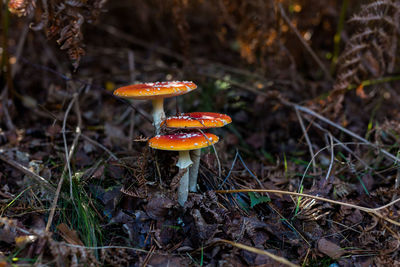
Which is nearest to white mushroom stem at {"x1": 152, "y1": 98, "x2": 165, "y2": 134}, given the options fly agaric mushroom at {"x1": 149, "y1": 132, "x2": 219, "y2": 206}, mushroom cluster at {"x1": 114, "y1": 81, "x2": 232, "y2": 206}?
mushroom cluster at {"x1": 114, "y1": 81, "x2": 232, "y2": 206}

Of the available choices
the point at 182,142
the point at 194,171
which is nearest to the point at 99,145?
the point at 194,171


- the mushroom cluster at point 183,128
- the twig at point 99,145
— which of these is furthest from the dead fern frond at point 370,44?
the twig at point 99,145

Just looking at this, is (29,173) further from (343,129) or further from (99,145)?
(343,129)

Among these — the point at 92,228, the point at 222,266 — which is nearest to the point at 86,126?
the point at 92,228

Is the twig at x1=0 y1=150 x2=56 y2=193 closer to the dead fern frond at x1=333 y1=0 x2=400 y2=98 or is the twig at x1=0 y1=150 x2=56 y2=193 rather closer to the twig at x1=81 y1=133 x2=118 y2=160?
the twig at x1=81 y1=133 x2=118 y2=160

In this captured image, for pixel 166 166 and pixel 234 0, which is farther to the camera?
pixel 234 0

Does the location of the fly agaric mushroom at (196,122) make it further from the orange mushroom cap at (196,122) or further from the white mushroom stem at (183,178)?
the white mushroom stem at (183,178)

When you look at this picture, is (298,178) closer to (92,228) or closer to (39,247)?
(92,228)
